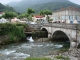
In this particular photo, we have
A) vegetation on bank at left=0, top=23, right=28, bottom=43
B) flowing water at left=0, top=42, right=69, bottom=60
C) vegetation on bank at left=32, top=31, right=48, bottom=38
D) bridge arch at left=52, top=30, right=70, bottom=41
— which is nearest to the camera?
flowing water at left=0, top=42, right=69, bottom=60

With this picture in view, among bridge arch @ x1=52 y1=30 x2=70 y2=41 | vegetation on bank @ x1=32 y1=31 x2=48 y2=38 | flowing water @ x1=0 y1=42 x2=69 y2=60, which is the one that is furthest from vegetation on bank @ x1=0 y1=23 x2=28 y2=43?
bridge arch @ x1=52 y1=30 x2=70 y2=41

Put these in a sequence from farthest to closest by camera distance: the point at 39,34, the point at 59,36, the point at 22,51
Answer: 1. the point at 39,34
2. the point at 59,36
3. the point at 22,51

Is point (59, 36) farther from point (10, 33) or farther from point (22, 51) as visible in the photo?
point (22, 51)

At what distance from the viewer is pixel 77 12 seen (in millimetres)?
56875

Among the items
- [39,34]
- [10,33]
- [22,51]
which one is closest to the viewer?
[22,51]

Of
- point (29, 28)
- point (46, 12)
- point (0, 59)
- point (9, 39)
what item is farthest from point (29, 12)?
point (0, 59)

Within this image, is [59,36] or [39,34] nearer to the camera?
[59,36]

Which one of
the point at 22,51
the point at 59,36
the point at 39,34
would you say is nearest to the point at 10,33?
the point at 39,34

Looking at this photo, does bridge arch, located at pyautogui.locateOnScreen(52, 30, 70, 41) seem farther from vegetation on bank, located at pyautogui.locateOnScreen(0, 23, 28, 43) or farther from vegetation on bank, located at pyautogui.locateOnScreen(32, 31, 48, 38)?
vegetation on bank, located at pyautogui.locateOnScreen(0, 23, 28, 43)

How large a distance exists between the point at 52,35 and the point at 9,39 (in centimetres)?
1149

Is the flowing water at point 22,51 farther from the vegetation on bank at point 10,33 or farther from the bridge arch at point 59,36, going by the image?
the bridge arch at point 59,36

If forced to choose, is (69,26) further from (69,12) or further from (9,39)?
(69,12)

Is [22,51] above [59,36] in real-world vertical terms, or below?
below

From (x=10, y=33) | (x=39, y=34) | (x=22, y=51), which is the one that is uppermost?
(x=10, y=33)
